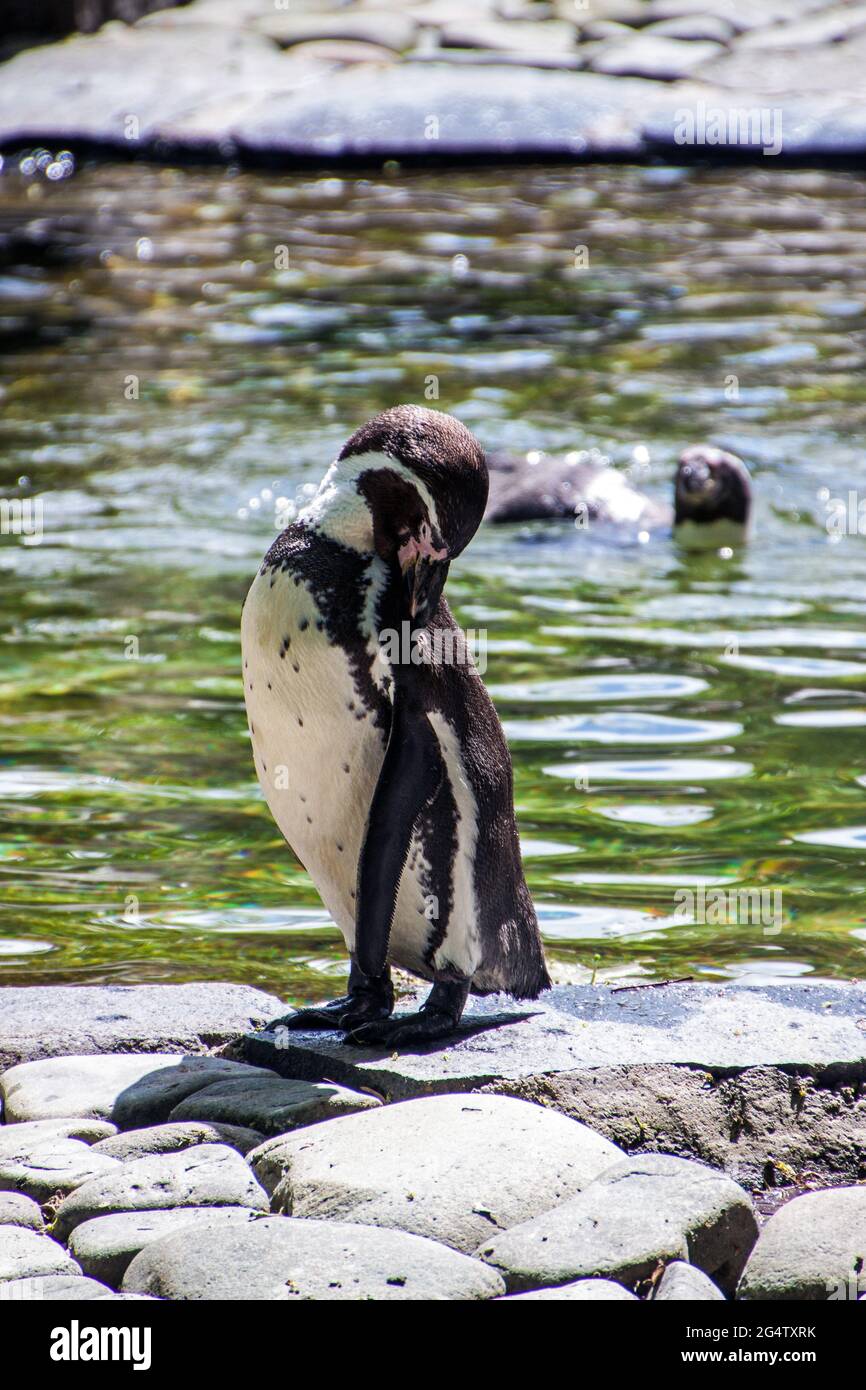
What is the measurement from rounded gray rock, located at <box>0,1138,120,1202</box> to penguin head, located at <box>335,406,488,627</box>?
1.07 metres

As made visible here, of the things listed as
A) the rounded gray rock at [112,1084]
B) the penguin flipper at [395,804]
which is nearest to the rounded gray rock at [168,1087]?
the rounded gray rock at [112,1084]

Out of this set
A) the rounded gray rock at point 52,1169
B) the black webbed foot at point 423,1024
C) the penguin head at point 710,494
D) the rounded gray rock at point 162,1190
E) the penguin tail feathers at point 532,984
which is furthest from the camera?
the penguin head at point 710,494

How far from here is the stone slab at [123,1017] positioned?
381 centimetres

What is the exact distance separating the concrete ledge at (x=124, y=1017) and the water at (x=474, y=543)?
0.28 meters

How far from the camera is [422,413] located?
3.33 m

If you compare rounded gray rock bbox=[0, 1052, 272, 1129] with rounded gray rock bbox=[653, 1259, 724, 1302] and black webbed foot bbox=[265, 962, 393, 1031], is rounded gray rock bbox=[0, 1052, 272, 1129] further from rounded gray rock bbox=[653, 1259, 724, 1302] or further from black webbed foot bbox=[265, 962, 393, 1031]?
rounded gray rock bbox=[653, 1259, 724, 1302]

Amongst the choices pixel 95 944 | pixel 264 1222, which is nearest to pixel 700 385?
pixel 95 944

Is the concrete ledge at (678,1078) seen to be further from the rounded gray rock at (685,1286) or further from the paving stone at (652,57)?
the paving stone at (652,57)

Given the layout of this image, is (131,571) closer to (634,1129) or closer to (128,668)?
(128,668)

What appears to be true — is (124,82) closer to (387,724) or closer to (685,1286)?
(387,724)

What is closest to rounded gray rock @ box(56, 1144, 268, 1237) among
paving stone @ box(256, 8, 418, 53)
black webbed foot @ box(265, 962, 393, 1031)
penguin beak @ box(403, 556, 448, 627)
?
black webbed foot @ box(265, 962, 393, 1031)

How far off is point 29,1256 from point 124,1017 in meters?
1.09

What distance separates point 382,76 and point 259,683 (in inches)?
662

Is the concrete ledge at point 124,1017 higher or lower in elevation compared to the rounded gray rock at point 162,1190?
lower
